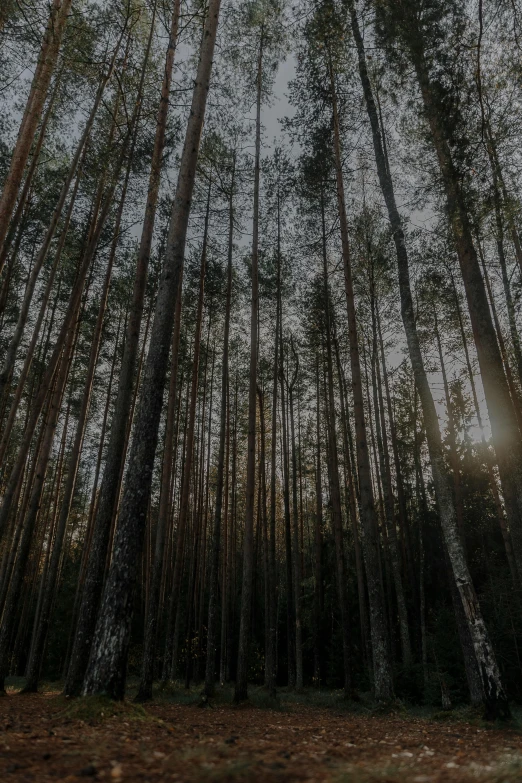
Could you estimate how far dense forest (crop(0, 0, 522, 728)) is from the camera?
20.4ft

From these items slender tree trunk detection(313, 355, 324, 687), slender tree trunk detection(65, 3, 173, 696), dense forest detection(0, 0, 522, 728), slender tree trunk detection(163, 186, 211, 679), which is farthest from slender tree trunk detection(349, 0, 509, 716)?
slender tree trunk detection(313, 355, 324, 687)

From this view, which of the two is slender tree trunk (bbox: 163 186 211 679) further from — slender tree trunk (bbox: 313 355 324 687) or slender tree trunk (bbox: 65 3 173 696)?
slender tree trunk (bbox: 313 355 324 687)

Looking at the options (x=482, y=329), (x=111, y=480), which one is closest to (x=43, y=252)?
(x=111, y=480)

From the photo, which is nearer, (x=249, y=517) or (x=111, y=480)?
(x=111, y=480)

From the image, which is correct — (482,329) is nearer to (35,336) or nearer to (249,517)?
(249,517)

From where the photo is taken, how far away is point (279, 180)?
12.6 metres

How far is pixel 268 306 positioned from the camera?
1578cm

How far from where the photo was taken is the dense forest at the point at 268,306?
20.4ft

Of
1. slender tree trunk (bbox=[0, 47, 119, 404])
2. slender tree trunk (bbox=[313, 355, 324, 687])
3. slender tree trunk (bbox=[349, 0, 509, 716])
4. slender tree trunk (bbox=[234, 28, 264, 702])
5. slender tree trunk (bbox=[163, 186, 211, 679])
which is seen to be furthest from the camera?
slender tree trunk (bbox=[313, 355, 324, 687])

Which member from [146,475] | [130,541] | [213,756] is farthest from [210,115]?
[213,756]

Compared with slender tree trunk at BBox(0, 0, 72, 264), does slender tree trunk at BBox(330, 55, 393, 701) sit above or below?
below

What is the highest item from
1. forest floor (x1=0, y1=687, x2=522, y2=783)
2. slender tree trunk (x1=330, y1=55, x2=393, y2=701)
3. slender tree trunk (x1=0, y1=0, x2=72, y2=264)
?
slender tree trunk (x1=0, y1=0, x2=72, y2=264)

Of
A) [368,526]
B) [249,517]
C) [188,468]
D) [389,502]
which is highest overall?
[188,468]

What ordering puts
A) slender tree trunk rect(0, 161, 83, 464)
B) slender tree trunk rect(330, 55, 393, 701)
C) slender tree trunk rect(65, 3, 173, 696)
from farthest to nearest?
slender tree trunk rect(0, 161, 83, 464)
slender tree trunk rect(330, 55, 393, 701)
slender tree trunk rect(65, 3, 173, 696)
